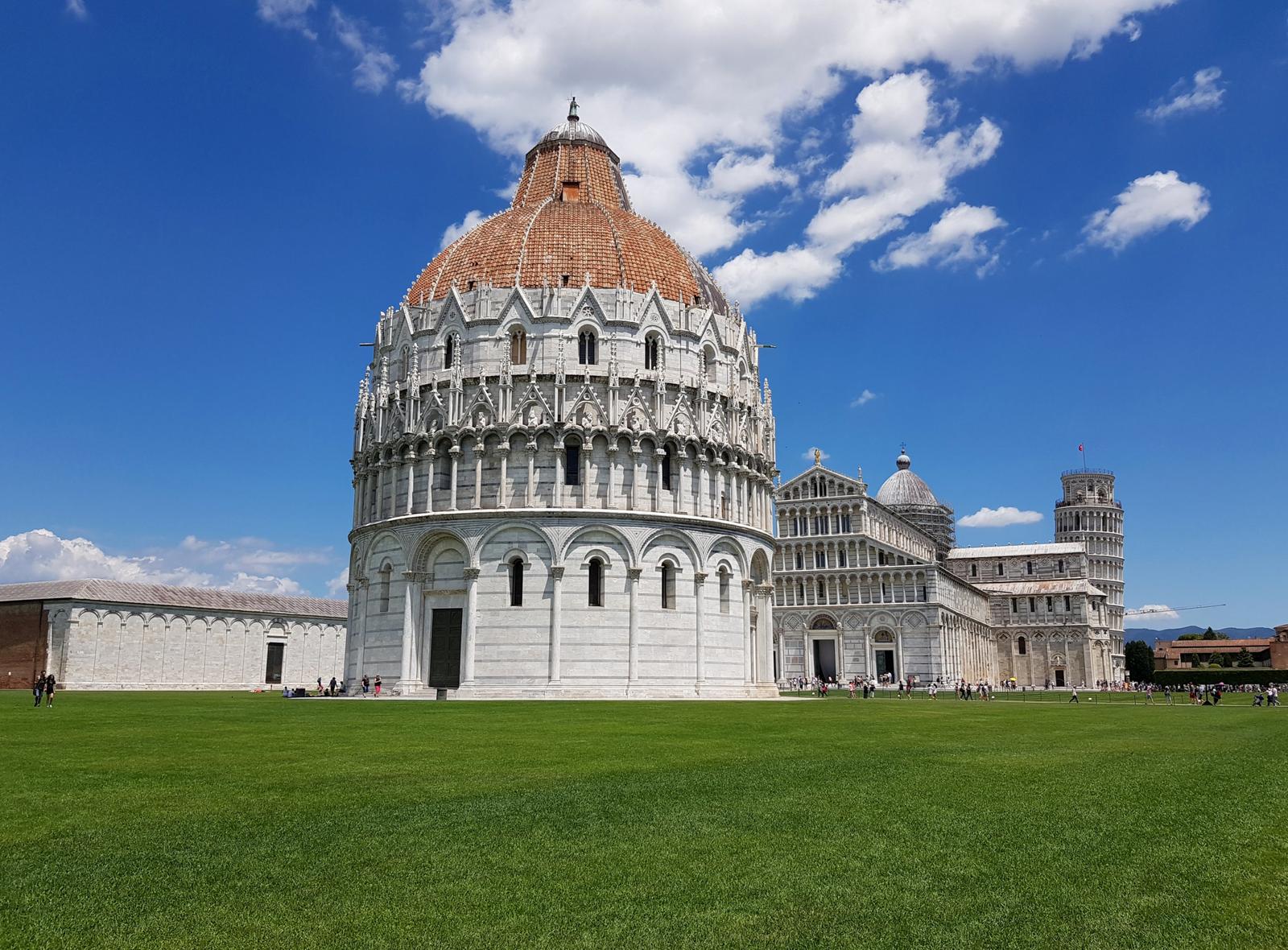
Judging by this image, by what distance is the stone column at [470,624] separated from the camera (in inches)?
1865

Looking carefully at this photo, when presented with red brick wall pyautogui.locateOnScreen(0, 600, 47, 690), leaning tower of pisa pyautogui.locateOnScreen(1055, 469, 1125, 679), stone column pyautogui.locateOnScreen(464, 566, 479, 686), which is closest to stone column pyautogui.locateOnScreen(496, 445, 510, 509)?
stone column pyautogui.locateOnScreen(464, 566, 479, 686)

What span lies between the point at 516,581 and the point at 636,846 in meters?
38.8

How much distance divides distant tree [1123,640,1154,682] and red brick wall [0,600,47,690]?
128925 millimetres

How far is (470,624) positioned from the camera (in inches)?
1875

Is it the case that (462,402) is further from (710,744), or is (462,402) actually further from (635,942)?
(635,942)

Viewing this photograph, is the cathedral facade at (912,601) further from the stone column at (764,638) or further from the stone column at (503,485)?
the stone column at (503,485)

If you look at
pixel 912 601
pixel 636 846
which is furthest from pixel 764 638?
pixel 636 846

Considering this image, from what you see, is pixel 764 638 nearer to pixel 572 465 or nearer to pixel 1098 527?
pixel 572 465

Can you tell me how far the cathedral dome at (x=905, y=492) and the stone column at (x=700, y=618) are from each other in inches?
3594

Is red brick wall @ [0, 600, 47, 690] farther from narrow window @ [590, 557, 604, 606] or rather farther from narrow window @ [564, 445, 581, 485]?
narrow window @ [590, 557, 604, 606]

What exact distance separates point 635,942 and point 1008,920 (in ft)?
9.37

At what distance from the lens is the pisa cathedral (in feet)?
157

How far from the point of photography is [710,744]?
66.7 feet

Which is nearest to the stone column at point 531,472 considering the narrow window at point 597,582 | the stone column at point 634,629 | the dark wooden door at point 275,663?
the narrow window at point 597,582
